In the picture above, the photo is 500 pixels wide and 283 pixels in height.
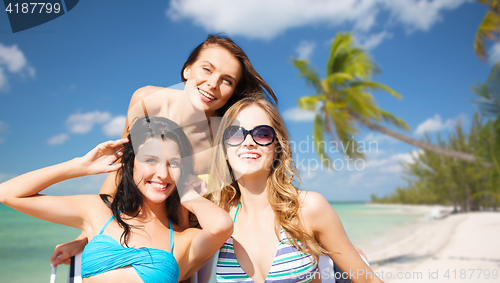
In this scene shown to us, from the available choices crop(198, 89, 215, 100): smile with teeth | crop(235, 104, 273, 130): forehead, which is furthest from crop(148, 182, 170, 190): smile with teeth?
crop(198, 89, 215, 100): smile with teeth

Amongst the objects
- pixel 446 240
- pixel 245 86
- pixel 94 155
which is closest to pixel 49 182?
pixel 94 155

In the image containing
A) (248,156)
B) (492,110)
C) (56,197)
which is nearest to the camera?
(56,197)

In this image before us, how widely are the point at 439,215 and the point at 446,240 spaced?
1853 centimetres

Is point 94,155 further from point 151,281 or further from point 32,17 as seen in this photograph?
point 32,17

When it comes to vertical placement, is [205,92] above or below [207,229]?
above

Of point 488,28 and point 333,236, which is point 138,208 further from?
point 488,28

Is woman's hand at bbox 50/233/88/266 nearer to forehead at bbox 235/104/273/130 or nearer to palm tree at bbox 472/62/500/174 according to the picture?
forehead at bbox 235/104/273/130

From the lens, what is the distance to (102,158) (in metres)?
2.28

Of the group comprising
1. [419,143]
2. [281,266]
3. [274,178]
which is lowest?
[281,266]

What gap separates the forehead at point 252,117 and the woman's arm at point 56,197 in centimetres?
96

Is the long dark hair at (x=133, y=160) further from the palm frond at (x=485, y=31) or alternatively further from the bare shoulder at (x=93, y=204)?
the palm frond at (x=485, y=31)

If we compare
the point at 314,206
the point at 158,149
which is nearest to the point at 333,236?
the point at 314,206

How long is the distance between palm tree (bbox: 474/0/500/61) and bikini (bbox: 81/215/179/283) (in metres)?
15.9

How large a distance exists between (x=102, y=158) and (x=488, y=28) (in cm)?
1671
